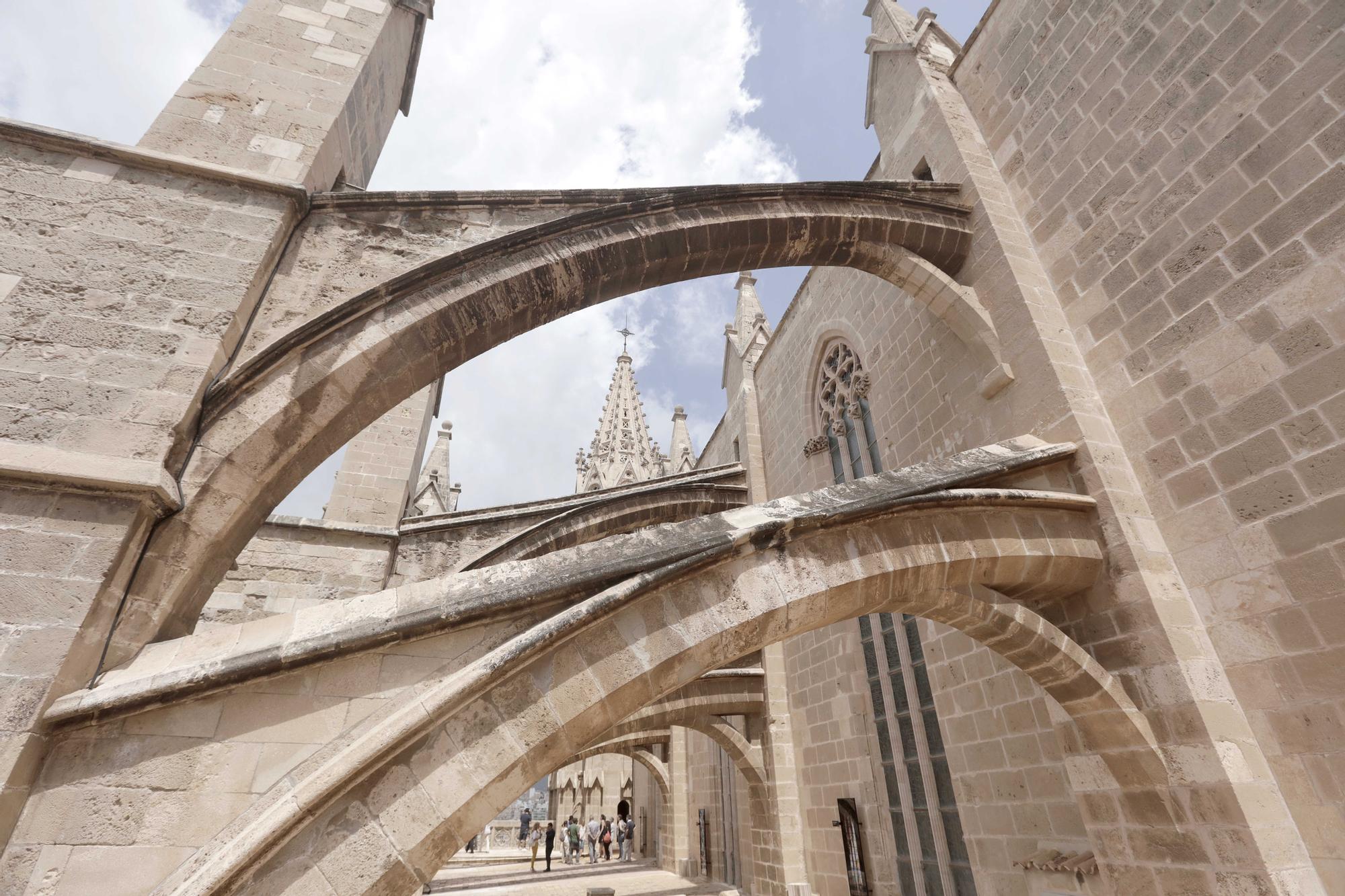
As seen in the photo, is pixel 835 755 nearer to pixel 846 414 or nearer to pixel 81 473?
pixel 846 414

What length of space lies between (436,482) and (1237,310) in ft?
46.2

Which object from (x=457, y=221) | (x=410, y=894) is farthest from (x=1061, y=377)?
(x=410, y=894)

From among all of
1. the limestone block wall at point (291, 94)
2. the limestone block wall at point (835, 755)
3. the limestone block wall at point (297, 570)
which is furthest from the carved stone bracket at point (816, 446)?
the limestone block wall at point (291, 94)

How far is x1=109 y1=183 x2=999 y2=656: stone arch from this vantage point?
9.18ft

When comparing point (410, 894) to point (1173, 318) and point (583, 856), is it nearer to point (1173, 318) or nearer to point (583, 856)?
point (1173, 318)

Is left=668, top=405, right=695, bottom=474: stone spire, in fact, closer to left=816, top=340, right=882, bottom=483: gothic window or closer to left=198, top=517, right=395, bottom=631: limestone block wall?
left=816, top=340, right=882, bottom=483: gothic window

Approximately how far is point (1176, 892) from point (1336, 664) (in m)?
1.31

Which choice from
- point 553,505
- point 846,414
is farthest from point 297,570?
point 846,414

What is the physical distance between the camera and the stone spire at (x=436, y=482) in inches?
536

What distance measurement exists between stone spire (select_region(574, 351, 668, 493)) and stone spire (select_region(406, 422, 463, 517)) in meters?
5.54

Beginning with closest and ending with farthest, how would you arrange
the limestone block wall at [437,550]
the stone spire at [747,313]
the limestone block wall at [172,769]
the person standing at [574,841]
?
the limestone block wall at [172,769] < the limestone block wall at [437,550] < the stone spire at [747,313] < the person standing at [574,841]

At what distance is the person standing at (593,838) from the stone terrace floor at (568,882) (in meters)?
1.51

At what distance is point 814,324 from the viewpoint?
27.9 feet

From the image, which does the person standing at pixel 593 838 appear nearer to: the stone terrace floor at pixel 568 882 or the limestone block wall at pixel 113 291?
the stone terrace floor at pixel 568 882
